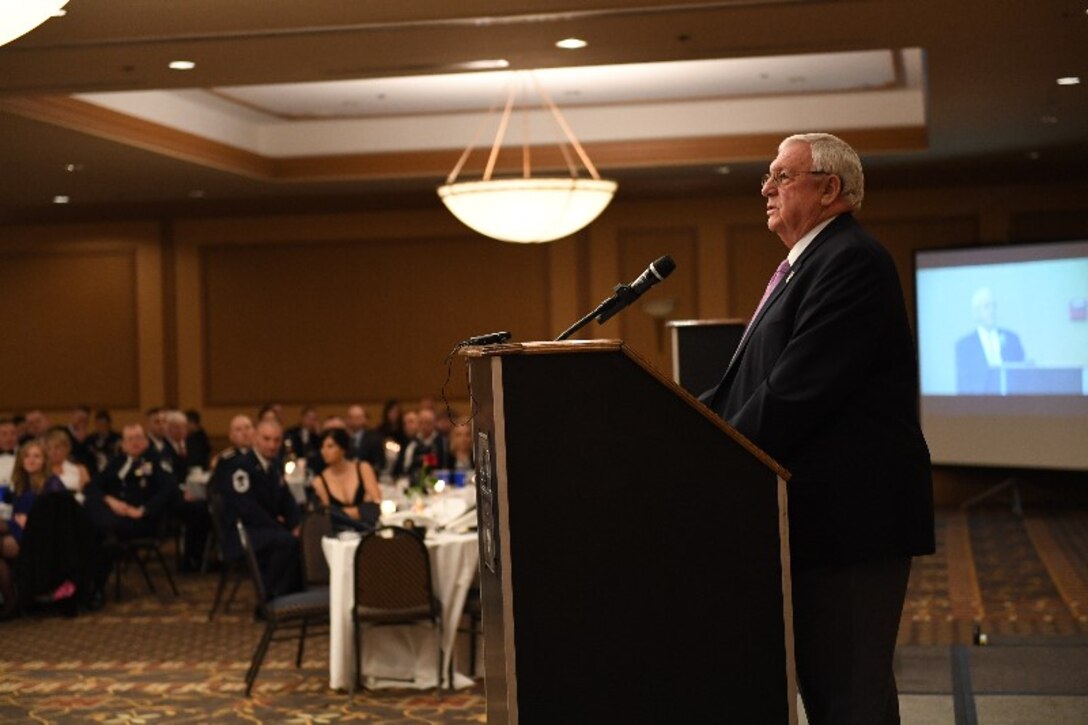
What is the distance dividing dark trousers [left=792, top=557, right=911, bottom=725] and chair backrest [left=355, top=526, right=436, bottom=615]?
14.1 ft

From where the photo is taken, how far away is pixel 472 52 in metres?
7.71

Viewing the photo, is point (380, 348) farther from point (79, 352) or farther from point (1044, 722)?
point (1044, 722)

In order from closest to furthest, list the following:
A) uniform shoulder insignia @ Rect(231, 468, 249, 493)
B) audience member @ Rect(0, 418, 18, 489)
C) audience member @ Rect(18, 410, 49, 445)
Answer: uniform shoulder insignia @ Rect(231, 468, 249, 493), audience member @ Rect(0, 418, 18, 489), audience member @ Rect(18, 410, 49, 445)

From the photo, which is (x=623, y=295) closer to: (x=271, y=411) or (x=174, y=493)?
(x=174, y=493)

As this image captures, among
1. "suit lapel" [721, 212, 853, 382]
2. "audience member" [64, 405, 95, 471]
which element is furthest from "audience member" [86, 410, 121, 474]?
"suit lapel" [721, 212, 853, 382]

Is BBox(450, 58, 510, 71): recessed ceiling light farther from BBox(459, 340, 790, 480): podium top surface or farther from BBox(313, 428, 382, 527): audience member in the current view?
BBox(459, 340, 790, 480): podium top surface

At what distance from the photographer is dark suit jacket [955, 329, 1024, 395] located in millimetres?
12898

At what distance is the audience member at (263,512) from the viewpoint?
27.1 ft

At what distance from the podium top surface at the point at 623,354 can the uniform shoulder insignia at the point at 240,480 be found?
6.14 meters

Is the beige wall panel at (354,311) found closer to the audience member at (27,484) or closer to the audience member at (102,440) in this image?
the audience member at (102,440)

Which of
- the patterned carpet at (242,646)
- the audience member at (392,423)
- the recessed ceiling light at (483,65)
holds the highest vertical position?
the recessed ceiling light at (483,65)

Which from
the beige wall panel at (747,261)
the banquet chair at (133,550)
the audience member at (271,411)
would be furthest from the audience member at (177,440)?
the beige wall panel at (747,261)

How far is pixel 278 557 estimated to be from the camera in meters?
8.26

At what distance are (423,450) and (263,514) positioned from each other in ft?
10.8
